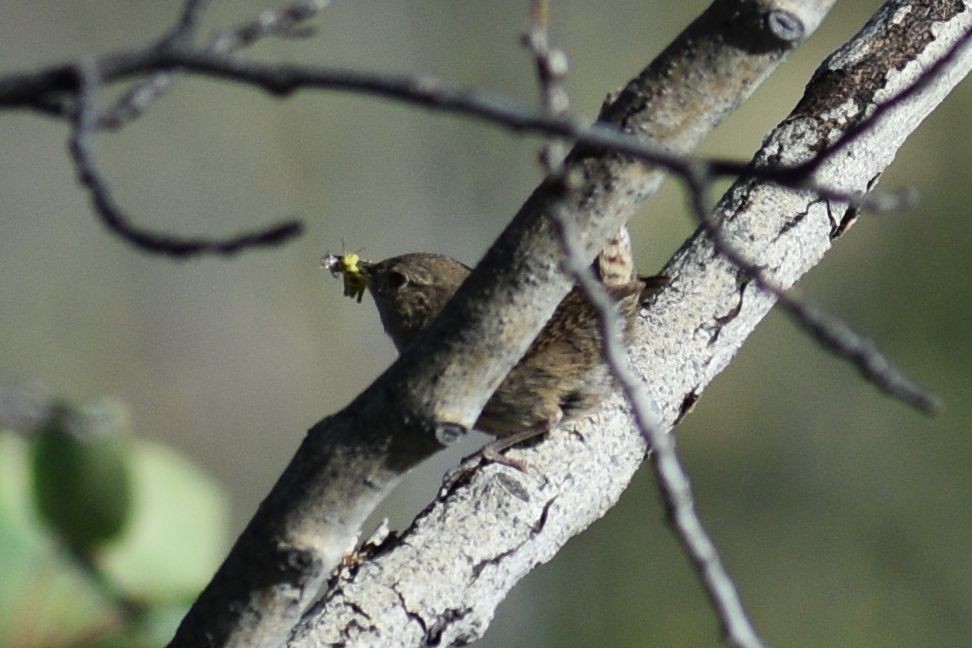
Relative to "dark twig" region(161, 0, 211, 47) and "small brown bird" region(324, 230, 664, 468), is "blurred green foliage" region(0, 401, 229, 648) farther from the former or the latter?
"small brown bird" region(324, 230, 664, 468)

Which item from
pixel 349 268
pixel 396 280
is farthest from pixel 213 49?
pixel 349 268

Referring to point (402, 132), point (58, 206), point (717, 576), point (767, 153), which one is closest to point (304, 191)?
point (402, 132)

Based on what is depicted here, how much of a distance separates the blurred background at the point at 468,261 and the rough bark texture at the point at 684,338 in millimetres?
3702

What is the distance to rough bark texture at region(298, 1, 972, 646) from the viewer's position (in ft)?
6.04

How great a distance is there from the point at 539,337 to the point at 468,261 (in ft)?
13.1

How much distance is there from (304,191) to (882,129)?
486cm

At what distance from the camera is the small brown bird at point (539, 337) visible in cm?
235

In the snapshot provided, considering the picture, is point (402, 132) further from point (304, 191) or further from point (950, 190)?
point (950, 190)

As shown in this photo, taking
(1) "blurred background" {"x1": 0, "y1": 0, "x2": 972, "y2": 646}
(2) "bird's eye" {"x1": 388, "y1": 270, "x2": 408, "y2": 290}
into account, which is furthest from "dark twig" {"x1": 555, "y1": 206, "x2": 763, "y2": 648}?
(1) "blurred background" {"x1": 0, "y1": 0, "x2": 972, "y2": 646}

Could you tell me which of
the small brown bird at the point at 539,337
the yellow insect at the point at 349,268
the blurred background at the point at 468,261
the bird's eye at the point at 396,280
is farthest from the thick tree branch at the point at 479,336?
the blurred background at the point at 468,261

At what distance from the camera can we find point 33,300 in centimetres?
629

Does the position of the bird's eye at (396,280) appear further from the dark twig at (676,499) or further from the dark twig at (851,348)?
the dark twig at (851,348)

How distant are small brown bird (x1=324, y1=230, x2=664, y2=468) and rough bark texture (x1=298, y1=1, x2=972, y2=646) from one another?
8 centimetres

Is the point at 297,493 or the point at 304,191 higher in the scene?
the point at 304,191
